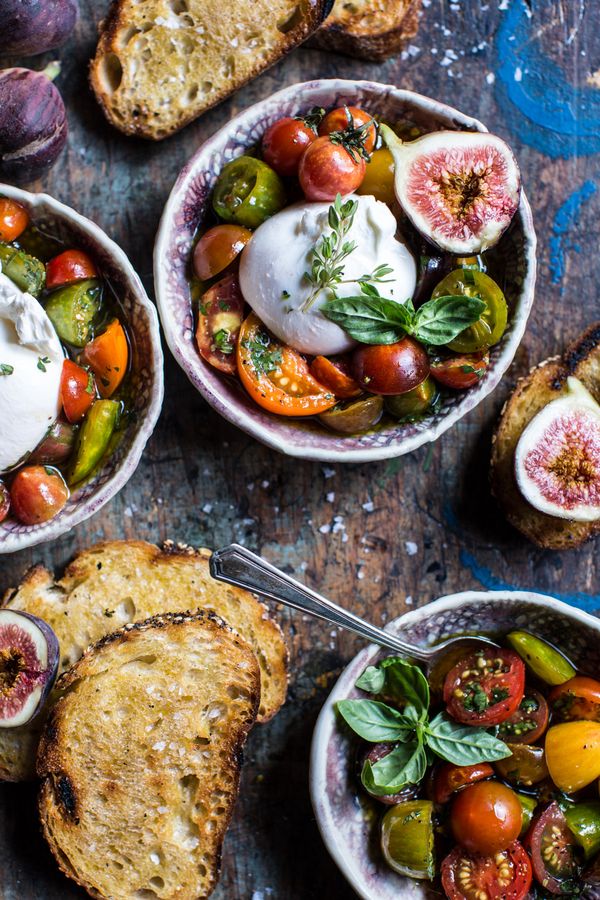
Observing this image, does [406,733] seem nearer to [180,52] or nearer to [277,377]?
[277,377]

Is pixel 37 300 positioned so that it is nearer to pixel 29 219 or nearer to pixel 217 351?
pixel 29 219

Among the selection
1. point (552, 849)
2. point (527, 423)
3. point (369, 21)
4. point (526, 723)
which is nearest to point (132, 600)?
point (526, 723)

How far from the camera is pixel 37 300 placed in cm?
302

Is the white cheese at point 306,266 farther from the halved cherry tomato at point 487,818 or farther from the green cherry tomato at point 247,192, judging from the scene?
the halved cherry tomato at point 487,818

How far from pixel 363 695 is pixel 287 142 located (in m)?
1.81

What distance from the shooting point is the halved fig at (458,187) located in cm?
299

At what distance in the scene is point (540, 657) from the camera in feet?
10.1

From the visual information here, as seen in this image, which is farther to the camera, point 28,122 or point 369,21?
point 369,21

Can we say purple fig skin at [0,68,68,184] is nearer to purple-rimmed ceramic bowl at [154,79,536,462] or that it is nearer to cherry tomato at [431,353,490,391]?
purple-rimmed ceramic bowl at [154,79,536,462]

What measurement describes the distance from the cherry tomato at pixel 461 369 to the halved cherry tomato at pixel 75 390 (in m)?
1.12

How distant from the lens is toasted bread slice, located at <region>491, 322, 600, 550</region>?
3.24 metres

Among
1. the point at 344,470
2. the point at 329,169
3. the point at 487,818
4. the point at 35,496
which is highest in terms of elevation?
the point at 329,169

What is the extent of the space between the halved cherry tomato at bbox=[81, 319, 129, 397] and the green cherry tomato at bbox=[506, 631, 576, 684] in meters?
1.56

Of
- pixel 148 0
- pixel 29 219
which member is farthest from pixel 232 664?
pixel 148 0
